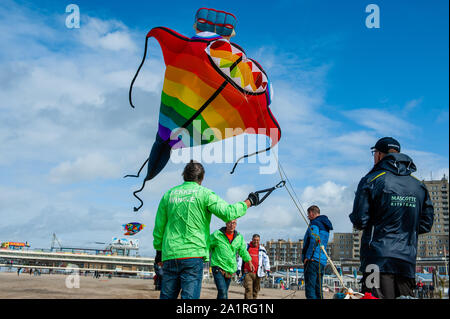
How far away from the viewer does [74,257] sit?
12200cm

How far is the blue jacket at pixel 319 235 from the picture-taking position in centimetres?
672

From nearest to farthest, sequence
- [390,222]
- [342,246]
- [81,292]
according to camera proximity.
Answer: [390,222], [81,292], [342,246]

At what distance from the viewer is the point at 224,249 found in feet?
23.2

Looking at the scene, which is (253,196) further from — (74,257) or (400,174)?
(74,257)

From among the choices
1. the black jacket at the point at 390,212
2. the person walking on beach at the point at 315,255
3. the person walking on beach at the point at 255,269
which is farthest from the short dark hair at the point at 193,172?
the person walking on beach at the point at 255,269

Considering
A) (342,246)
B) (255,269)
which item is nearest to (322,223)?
(255,269)

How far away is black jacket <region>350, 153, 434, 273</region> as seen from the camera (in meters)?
3.41

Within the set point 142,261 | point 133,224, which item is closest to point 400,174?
point 133,224

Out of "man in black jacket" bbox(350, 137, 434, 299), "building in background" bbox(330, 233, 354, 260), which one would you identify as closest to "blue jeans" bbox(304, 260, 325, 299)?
"man in black jacket" bbox(350, 137, 434, 299)

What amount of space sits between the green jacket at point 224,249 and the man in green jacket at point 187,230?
123 inches

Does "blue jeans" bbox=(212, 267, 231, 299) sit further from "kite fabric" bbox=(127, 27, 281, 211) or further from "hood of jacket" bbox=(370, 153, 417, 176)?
"hood of jacket" bbox=(370, 153, 417, 176)

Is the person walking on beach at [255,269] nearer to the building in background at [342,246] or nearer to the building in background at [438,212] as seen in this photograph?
the building in background at [438,212]

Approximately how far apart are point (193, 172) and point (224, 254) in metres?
3.41

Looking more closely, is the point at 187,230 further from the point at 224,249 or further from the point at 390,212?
the point at 224,249
